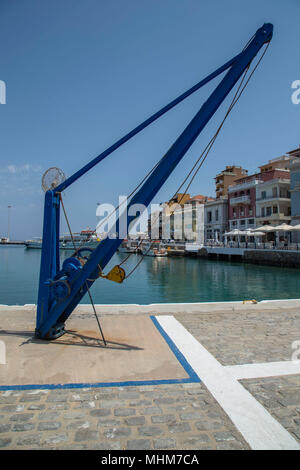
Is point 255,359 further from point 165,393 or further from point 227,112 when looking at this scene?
point 227,112

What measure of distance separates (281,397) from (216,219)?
5850 centimetres

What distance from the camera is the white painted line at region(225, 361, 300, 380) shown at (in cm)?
455

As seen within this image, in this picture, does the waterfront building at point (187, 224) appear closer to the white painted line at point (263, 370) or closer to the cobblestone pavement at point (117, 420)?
the white painted line at point (263, 370)

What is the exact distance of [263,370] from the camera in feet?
15.5

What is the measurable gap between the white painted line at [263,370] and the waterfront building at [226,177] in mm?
65097

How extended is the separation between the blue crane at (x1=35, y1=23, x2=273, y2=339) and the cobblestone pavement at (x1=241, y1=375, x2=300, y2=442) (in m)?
3.30

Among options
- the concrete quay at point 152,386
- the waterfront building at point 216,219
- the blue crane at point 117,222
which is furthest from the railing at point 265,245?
the blue crane at point 117,222

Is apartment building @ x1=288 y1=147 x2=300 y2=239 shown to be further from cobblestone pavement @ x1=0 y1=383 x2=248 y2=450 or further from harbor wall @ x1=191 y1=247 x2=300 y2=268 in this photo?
cobblestone pavement @ x1=0 y1=383 x2=248 y2=450

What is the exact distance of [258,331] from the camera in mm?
6723

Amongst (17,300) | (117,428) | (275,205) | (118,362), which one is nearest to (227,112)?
(118,362)

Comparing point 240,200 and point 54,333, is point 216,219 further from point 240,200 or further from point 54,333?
point 54,333

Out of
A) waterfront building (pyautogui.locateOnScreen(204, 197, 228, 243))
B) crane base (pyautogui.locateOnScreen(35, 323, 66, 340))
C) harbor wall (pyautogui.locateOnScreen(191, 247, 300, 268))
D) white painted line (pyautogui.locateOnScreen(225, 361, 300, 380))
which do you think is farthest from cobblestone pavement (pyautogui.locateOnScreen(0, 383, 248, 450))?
waterfront building (pyautogui.locateOnScreen(204, 197, 228, 243))

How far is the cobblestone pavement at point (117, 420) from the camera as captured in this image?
3.00 m

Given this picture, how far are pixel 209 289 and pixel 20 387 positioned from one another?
19.0 metres
